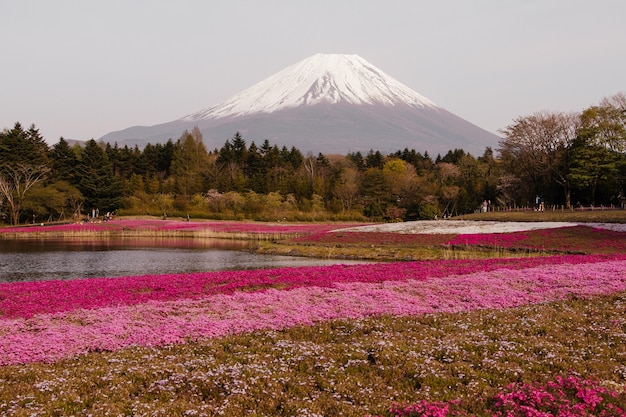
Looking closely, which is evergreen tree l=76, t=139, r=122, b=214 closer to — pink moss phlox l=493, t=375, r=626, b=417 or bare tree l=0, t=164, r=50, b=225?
bare tree l=0, t=164, r=50, b=225

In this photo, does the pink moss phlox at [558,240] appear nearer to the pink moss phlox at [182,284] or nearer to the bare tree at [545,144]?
the pink moss phlox at [182,284]

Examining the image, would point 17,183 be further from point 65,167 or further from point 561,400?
point 561,400

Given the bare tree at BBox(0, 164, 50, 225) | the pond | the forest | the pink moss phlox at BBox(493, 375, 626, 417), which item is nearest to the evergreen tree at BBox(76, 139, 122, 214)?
the forest

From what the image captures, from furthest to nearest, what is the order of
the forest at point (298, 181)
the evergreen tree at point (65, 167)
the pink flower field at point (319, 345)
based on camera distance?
the evergreen tree at point (65, 167) → the forest at point (298, 181) → the pink flower field at point (319, 345)

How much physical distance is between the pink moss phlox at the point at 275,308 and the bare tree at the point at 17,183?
8149cm

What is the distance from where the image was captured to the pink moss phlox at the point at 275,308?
1323 centimetres

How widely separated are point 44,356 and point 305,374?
20.9 feet

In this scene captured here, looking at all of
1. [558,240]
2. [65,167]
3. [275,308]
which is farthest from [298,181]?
[275,308]

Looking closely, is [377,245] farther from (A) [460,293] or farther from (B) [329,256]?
(A) [460,293]

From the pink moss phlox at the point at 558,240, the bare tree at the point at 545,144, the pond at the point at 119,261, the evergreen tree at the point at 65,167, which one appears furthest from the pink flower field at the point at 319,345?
the evergreen tree at the point at 65,167

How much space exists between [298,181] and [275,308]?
99066 mm

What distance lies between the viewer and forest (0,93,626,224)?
8112cm

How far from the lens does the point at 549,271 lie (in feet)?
79.6

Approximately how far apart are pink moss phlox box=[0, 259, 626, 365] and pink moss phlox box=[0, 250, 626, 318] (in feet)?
3.01
